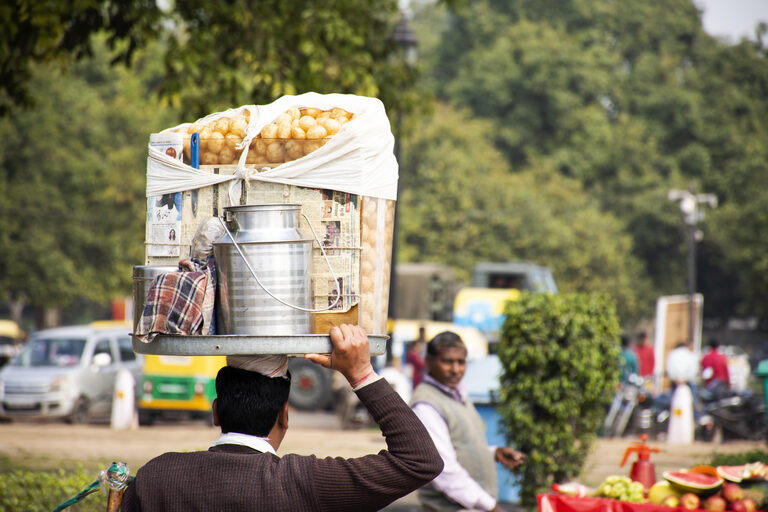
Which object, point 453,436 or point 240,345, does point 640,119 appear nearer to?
point 453,436

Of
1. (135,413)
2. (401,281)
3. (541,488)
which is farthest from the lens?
(401,281)

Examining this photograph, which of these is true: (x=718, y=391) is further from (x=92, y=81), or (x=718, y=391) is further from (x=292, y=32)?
(x=92, y=81)

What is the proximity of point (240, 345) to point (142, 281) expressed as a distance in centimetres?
46

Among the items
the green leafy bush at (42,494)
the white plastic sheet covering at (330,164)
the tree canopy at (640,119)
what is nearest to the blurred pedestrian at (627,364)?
the green leafy bush at (42,494)

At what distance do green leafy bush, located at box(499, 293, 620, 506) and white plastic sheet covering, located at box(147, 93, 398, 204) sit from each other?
17.0 ft

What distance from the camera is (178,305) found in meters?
2.61

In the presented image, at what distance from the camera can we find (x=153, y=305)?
8.63 feet

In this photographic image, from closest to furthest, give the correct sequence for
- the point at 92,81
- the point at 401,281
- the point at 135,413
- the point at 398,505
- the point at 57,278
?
the point at 398,505
the point at 135,413
the point at 401,281
the point at 57,278
the point at 92,81

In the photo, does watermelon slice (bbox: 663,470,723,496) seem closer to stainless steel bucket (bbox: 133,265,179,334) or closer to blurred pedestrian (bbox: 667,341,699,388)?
stainless steel bucket (bbox: 133,265,179,334)

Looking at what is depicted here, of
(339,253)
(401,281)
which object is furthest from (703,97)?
(339,253)

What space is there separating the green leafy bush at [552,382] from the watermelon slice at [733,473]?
7.68ft

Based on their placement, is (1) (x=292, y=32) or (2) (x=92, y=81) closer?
(1) (x=292, y=32)

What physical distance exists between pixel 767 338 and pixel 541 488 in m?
38.6

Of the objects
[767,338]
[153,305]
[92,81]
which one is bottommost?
[767,338]
